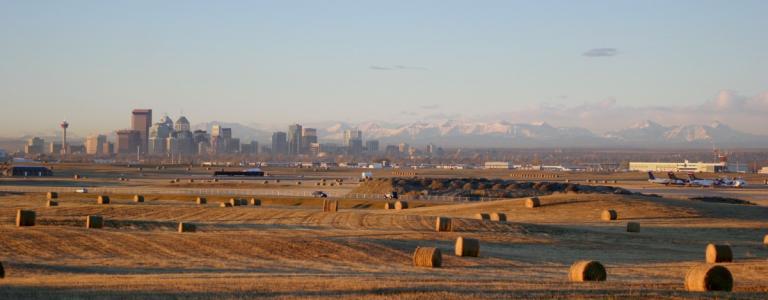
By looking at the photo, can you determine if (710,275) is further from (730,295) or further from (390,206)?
(390,206)

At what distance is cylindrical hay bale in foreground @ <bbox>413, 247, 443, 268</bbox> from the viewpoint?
32.9 m

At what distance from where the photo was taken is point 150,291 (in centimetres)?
2286

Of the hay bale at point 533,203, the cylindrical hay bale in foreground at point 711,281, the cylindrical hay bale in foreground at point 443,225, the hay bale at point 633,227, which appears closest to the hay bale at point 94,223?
the cylindrical hay bale in foreground at point 443,225

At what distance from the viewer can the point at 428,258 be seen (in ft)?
108

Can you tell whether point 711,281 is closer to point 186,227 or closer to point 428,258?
point 428,258

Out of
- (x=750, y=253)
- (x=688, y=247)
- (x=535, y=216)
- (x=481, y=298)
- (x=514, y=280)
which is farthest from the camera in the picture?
(x=535, y=216)

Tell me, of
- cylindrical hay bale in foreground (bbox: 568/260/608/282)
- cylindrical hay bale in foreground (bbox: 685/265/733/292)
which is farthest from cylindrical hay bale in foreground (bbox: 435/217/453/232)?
cylindrical hay bale in foreground (bbox: 685/265/733/292)

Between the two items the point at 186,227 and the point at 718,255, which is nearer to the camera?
the point at 718,255

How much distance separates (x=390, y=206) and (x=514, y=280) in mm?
46598

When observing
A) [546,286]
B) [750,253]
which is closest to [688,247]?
[750,253]

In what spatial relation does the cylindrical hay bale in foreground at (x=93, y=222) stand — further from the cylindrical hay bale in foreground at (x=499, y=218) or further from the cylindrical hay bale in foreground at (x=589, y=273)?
the cylindrical hay bale in foreground at (x=589, y=273)

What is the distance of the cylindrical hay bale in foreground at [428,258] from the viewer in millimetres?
32938

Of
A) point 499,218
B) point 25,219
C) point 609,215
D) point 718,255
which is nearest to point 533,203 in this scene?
point 609,215

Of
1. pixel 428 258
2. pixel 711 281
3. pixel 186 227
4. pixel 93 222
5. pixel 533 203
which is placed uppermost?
pixel 533 203
